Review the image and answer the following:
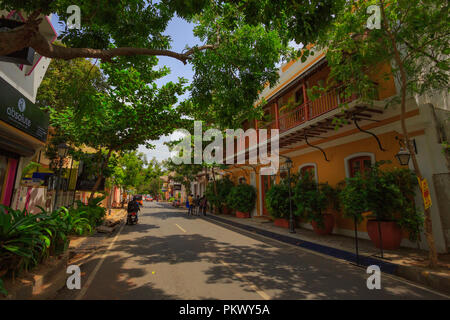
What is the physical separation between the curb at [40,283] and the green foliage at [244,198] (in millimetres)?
13144

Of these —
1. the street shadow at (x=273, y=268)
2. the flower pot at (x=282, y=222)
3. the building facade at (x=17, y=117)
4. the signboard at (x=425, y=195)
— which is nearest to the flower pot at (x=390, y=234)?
the signboard at (x=425, y=195)

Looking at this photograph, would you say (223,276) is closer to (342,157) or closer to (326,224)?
(326,224)

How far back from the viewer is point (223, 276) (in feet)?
15.7

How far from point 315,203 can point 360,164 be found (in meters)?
2.60

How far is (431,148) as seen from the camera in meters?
7.20

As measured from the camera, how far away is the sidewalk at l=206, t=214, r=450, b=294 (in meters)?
4.61

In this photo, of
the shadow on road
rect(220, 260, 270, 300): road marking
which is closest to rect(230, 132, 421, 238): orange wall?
the shadow on road

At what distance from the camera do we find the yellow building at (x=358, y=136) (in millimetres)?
7055

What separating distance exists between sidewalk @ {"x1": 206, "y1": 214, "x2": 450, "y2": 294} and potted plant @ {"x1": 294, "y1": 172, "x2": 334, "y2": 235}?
1.64 feet
